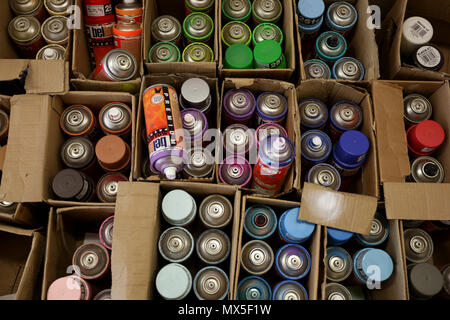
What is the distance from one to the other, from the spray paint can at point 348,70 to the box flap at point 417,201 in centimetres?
54

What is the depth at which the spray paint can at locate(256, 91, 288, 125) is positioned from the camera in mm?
1469

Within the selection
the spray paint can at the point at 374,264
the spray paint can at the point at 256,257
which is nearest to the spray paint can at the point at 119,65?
the spray paint can at the point at 256,257

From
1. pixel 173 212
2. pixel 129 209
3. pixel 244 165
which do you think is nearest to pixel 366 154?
pixel 244 165

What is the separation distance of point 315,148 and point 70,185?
1.01 metres

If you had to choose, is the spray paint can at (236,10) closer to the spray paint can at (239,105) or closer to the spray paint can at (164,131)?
the spray paint can at (239,105)

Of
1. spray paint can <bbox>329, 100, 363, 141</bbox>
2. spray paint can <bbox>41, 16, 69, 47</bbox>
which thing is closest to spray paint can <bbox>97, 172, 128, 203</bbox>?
spray paint can <bbox>41, 16, 69, 47</bbox>

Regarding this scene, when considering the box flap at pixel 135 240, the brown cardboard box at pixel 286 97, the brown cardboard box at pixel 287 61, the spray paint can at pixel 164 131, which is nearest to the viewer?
the box flap at pixel 135 240

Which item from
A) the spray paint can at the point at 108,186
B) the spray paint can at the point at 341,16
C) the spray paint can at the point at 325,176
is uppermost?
the spray paint can at the point at 341,16

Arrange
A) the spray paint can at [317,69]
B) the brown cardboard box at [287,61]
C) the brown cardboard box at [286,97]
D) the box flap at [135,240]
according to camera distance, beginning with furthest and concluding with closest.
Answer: the spray paint can at [317,69] → the brown cardboard box at [287,61] → the brown cardboard box at [286,97] → the box flap at [135,240]

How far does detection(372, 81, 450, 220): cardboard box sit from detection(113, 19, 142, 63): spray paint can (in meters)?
1.09

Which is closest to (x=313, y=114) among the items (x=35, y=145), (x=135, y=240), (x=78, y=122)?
(x=135, y=240)

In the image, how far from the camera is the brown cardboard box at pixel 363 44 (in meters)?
1.53

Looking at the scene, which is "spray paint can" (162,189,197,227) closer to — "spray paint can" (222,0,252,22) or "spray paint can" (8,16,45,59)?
"spray paint can" (222,0,252,22)
